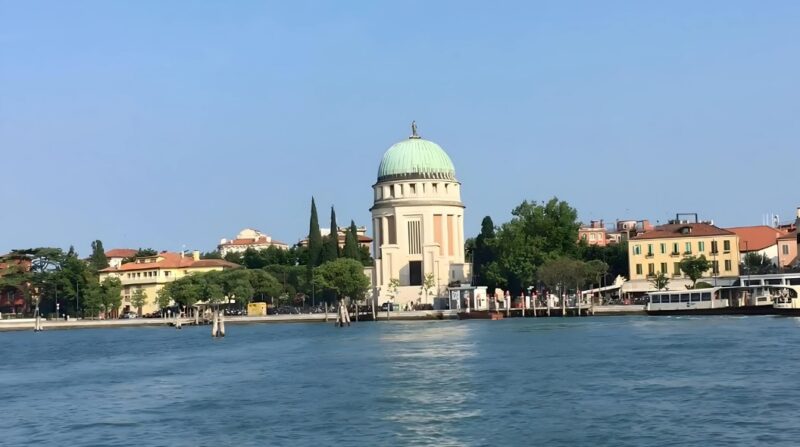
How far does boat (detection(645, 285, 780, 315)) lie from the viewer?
64.9 m

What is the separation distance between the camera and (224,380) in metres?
34.1

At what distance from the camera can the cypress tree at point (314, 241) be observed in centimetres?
10894

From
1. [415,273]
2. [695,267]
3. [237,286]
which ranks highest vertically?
[415,273]

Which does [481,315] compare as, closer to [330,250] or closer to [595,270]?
[595,270]

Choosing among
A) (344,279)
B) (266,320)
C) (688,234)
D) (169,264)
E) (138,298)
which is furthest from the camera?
(169,264)

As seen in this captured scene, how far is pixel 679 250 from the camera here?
3305 inches

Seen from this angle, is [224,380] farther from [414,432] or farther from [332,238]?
[332,238]

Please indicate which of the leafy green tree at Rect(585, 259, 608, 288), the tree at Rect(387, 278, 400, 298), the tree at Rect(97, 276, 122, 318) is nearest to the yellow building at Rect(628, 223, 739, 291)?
the leafy green tree at Rect(585, 259, 608, 288)

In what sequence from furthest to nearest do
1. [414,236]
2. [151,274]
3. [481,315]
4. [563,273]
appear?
[151,274] → [414,236] → [563,273] → [481,315]

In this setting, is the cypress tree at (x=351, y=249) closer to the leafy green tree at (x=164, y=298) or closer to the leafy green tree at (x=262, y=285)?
the leafy green tree at (x=262, y=285)

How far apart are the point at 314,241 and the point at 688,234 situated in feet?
129

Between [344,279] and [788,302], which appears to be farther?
[344,279]

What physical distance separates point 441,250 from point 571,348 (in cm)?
→ 5993

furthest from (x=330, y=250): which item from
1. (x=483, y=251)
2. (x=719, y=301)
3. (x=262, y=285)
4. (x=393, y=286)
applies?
(x=719, y=301)
